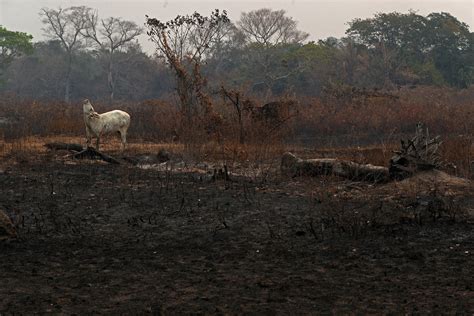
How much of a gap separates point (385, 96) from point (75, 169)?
56.9 ft

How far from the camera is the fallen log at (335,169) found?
30.8ft

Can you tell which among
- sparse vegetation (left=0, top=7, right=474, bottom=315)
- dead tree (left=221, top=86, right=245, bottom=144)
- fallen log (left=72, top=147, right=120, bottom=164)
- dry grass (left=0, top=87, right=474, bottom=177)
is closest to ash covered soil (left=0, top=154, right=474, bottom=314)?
sparse vegetation (left=0, top=7, right=474, bottom=315)

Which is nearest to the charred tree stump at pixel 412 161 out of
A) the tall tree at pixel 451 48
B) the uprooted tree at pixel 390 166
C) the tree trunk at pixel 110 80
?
the uprooted tree at pixel 390 166

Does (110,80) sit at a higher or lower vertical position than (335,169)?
higher

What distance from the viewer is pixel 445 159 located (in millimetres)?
10914

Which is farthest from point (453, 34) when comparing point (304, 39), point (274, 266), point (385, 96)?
point (274, 266)

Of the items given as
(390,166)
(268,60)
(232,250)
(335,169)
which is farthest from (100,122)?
(268,60)

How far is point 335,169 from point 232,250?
4320 millimetres

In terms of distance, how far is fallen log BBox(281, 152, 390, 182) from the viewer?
30.8 feet

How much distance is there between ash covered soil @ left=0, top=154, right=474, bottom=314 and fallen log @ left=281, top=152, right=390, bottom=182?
45 centimetres

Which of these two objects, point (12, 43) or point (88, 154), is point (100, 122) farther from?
point (12, 43)

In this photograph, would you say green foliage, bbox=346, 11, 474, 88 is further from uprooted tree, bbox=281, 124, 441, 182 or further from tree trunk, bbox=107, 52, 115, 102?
uprooted tree, bbox=281, 124, 441, 182

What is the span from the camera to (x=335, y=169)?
9.63 metres

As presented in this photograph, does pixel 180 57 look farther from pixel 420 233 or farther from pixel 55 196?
pixel 420 233
